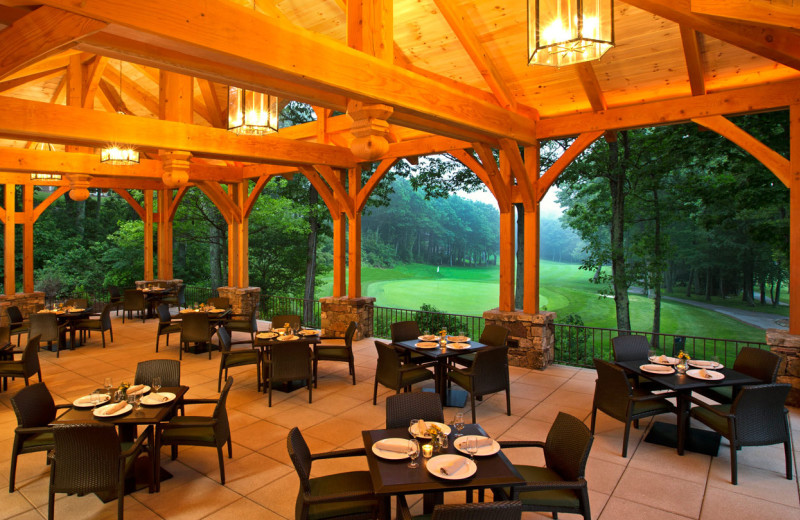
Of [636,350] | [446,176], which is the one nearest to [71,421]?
[636,350]

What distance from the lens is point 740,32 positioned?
3080mm

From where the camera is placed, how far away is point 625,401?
436 cm

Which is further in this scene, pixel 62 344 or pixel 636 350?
pixel 62 344

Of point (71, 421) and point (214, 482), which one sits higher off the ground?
point (71, 421)

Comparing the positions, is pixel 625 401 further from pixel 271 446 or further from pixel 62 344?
pixel 62 344

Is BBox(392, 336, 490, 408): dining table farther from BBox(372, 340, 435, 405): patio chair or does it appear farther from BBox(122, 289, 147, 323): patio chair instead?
BBox(122, 289, 147, 323): patio chair

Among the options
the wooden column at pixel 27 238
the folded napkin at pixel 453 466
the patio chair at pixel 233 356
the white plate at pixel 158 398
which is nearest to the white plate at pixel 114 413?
the white plate at pixel 158 398

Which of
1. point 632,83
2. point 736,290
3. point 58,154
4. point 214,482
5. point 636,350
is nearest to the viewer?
point 214,482

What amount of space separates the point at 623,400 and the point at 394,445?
259 centimetres

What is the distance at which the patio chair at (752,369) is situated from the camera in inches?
179

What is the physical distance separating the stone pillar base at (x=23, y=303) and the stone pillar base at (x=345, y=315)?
7536 mm

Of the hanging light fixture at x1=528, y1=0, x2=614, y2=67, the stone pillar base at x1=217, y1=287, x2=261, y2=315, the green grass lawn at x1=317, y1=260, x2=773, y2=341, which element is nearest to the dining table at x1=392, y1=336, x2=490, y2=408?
the hanging light fixture at x1=528, y1=0, x2=614, y2=67

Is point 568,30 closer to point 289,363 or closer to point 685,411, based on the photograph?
point 685,411

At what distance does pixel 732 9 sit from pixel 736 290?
53.9 feet
